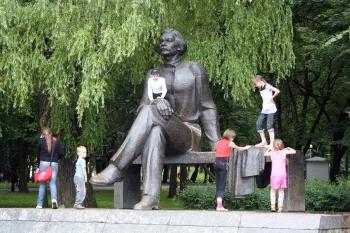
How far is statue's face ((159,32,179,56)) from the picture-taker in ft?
37.2

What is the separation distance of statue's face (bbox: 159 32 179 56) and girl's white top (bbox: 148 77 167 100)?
0.50m

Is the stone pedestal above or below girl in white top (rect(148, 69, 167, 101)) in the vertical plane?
below

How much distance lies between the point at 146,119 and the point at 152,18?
4968 mm

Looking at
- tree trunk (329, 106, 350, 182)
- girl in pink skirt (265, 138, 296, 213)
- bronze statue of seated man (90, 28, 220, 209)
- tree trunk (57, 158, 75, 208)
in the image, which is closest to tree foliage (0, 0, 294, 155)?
tree trunk (57, 158, 75, 208)

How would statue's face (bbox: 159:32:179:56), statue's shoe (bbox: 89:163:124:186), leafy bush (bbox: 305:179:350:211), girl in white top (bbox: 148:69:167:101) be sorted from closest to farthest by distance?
statue's shoe (bbox: 89:163:124:186) < girl in white top (bbox: 148:69:167:101) < statue's face (bbox: 159:32:179:56) < leafy bush (bbox: 305:179:350:211)

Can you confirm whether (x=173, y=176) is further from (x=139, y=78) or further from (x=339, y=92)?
(x=139, y=78)

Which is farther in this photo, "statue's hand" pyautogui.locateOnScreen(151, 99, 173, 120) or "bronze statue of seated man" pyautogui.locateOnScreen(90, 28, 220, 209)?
"statue's hand" pyautogui.locateOnScreen(151, 99, 173, 120)

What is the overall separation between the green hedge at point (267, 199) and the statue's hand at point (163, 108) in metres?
8.16

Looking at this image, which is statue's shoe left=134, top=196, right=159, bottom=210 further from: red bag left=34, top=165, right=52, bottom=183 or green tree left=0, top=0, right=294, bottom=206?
green tree left=0, top=0, right=294, bottom=206

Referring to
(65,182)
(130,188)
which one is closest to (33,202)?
(65,182)

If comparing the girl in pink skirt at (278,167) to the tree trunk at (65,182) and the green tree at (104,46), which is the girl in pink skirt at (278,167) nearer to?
the green tree at (104,46)

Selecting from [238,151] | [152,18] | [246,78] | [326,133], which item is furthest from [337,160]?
[238,151]


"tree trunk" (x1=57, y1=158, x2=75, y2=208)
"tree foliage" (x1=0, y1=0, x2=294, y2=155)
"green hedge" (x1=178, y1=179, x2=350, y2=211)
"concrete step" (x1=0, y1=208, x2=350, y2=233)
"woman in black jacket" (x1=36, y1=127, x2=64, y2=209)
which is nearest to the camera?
"concrete step" (x1=0, y1=208, x2=350, y2=233)

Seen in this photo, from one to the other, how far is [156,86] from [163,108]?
819 mm
